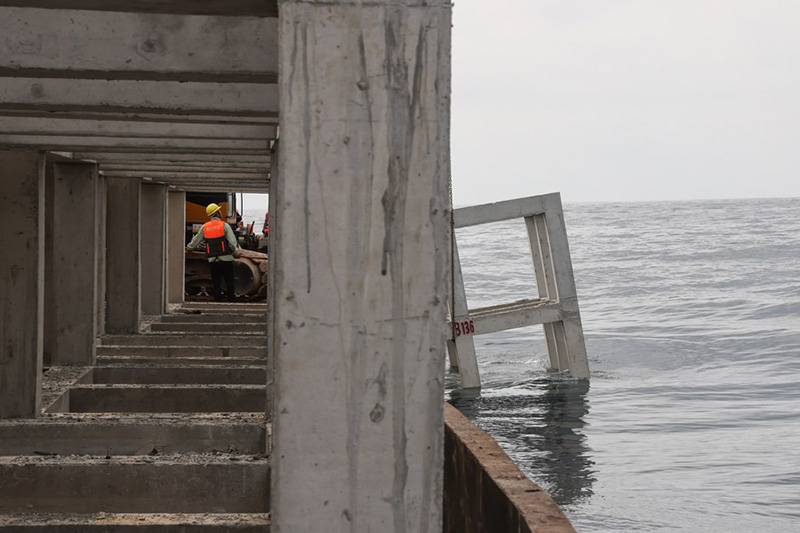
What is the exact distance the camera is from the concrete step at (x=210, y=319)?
17.3m

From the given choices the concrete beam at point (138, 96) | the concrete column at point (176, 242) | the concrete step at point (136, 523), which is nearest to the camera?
the concrete beam at point (138, 96)

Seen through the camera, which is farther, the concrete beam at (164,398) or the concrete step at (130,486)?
the concrete beam at (164,398)

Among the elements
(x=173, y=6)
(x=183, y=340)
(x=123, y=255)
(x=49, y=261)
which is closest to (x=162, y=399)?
(x=49, y=261)

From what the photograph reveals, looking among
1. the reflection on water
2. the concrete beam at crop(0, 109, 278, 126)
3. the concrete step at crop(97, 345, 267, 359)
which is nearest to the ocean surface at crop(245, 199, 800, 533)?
the reflection on water

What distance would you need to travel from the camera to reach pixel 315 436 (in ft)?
11.9

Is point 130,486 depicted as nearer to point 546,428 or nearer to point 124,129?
point 124,129

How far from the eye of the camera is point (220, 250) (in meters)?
22.0

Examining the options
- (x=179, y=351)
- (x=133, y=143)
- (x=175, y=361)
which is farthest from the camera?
(x=179, y=351)

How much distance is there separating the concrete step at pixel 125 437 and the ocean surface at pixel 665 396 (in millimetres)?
8666

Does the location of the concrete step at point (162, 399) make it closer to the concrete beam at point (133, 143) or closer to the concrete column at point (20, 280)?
the concrete column at point (20, 280)

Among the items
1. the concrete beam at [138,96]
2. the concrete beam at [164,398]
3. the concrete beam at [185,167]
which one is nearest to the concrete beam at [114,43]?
the concrete beam at [138,96]

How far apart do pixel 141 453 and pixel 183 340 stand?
566cm

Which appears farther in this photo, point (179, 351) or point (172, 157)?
point (179, 351)

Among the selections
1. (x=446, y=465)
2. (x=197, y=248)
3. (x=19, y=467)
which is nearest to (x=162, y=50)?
(x=19, y=467)
